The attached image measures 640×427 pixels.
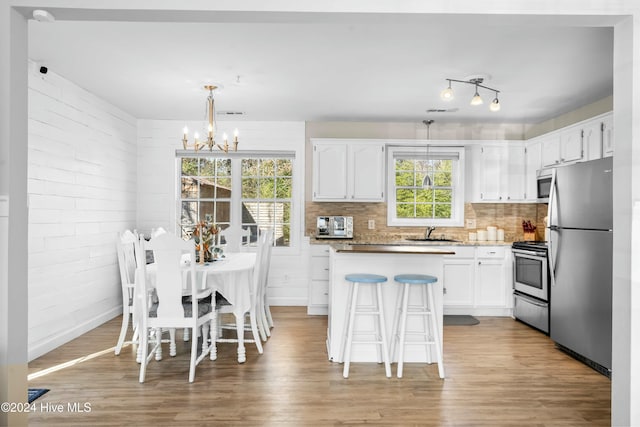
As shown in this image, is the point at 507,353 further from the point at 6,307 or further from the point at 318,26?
the point at 6,307

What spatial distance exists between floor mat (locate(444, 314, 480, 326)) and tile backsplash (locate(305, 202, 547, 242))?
3.87 ft

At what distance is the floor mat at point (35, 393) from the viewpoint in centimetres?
299

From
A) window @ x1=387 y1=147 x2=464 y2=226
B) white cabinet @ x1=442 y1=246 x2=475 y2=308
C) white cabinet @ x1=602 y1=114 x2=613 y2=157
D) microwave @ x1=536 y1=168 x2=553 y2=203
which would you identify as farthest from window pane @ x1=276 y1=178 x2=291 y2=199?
white cabinet @ x1=602 y1=114 x2=613 y2=157

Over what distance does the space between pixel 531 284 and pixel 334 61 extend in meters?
3.35

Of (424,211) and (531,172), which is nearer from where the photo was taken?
(531,172)

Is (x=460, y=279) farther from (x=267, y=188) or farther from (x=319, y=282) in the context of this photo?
(x=267, y=188)

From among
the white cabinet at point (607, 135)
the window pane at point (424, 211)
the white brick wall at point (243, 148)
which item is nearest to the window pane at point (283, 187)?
the white brick wall at point (243, 148)

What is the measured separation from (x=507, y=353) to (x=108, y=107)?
5.10 m

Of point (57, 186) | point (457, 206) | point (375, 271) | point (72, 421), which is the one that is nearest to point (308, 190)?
point (457, 206)

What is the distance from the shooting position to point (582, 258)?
3.82 meters

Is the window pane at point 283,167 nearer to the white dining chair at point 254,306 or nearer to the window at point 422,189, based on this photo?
the window at point 422,189

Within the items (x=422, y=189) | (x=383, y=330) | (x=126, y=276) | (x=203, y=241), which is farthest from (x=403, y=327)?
(x=422, y=189)

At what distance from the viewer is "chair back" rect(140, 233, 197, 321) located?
10.4 ft

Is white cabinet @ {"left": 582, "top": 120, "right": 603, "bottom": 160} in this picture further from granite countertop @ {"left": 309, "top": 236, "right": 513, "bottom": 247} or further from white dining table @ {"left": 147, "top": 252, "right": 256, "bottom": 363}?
white dining table @ {"left": 147, "top": 252, "right": 256, "bottom": 363}
